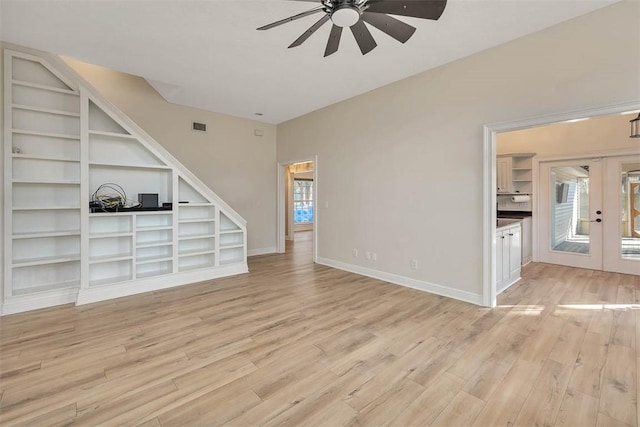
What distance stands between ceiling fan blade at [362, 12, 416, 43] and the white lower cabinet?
109 inches

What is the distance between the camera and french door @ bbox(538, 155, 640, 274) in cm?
464

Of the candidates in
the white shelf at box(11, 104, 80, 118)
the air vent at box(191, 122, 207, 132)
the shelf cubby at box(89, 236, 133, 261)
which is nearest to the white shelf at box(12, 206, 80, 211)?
the shelf cubby at box(89, 236, 133, 261)

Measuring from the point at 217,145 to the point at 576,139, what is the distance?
22.5 feet

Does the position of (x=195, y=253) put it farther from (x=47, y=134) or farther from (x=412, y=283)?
(x=412, y=283)

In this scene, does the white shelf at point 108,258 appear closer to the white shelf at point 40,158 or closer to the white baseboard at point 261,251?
the white shelf at point 40,158

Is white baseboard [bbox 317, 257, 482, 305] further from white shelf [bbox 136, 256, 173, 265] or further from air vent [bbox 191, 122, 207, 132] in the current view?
air vent [bbox 191, 122, 207, 132]

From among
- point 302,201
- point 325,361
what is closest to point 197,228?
point 325,361

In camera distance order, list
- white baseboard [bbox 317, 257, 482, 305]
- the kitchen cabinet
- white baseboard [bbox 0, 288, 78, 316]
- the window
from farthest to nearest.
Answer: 1. the window
2. the kitchen cabinet
3. white baseboard [bbox 317, 257, 482, 305]
4. white baseboard [bbox 0, 288, 78, 316]

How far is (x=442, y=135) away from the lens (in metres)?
3.69

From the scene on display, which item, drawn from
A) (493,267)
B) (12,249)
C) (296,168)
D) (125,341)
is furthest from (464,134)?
(296,168)

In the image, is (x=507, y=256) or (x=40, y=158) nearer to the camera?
(x=40, y=158)

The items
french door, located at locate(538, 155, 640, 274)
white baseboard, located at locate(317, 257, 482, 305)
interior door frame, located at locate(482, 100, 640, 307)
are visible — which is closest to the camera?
interior door frame, located at locate(482, 100, 640, 307)

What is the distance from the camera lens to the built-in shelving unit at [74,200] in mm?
3256

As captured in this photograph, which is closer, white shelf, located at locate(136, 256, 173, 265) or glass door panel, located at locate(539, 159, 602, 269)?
white shelf, located at locate(136, 256, 173, 265)
